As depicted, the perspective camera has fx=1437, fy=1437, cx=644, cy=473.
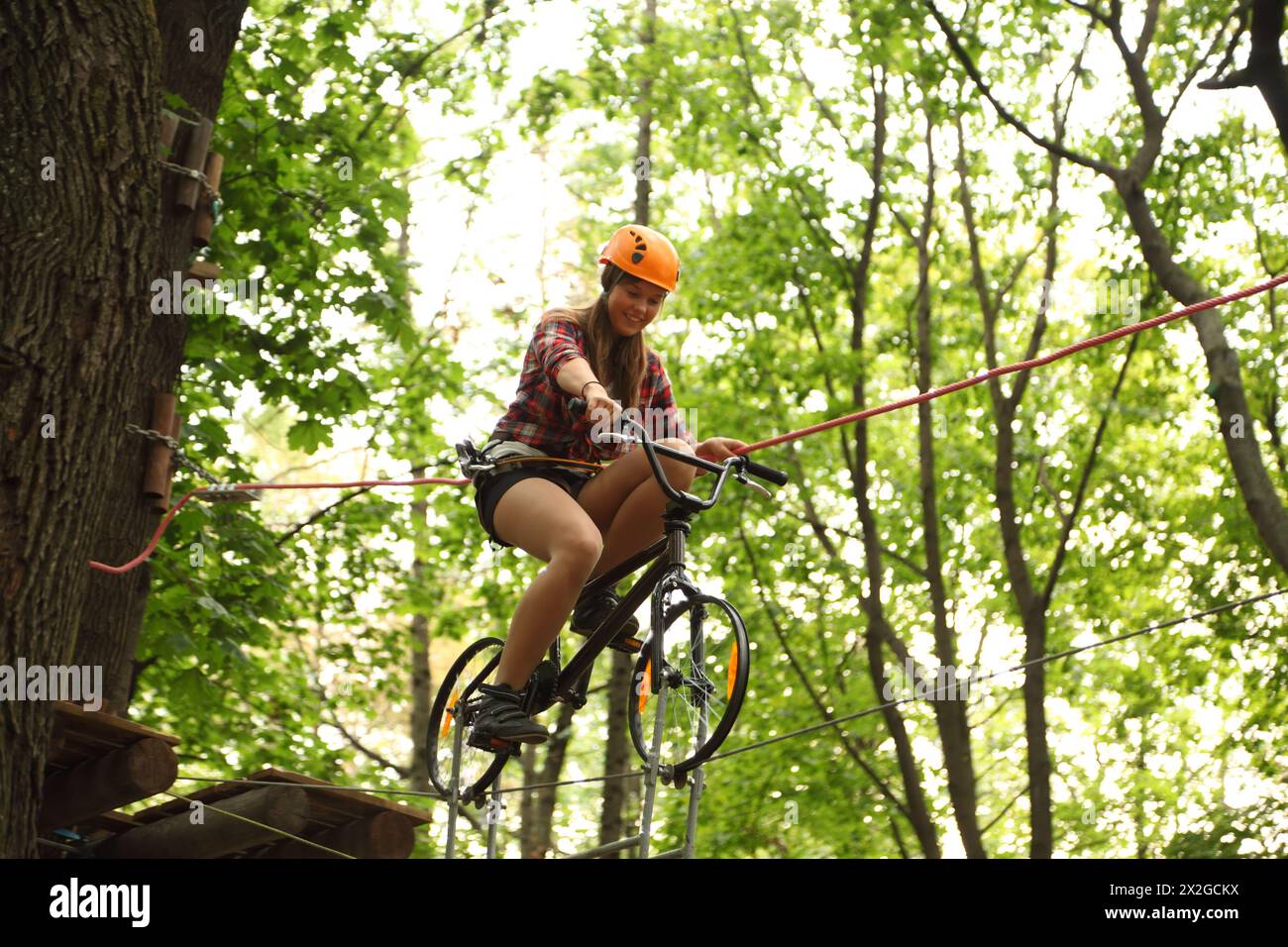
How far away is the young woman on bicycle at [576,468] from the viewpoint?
14.9ft

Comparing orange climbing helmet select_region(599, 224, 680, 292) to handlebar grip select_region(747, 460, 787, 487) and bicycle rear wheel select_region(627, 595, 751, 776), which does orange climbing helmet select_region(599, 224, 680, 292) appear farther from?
bicycle rear wheel select_region(627, 595, 751, 776)

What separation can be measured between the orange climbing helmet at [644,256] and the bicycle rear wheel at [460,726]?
1.83 metres

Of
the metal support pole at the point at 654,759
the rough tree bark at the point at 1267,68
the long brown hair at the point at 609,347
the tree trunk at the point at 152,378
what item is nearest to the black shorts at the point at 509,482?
the long brown hair at the point at 609,347

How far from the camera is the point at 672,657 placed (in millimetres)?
4633

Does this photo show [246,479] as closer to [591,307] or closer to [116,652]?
[116,652]

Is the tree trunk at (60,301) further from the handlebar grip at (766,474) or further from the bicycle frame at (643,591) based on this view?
the handlebar grip at (766,474)

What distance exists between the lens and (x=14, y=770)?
4.11 m

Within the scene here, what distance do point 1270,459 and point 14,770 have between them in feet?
40.3

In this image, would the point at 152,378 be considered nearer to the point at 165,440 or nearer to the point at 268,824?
the point at 165,440

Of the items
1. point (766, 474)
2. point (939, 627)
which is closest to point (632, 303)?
point (766, 474)

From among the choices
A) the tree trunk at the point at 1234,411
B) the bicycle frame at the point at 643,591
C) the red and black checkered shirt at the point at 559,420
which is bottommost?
the bicycle frame at the point at 643,591

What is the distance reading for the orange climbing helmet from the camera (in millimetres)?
4602
